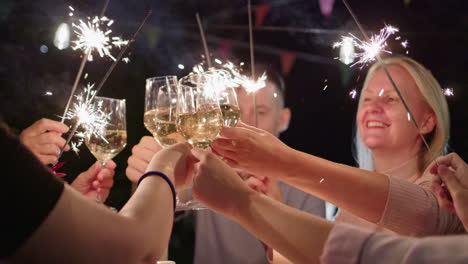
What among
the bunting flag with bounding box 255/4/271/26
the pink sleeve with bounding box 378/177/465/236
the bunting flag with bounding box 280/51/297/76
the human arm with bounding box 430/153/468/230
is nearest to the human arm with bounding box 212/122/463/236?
the pink sleeve with bounding box 378/177/465/236

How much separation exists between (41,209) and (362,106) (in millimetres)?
2284

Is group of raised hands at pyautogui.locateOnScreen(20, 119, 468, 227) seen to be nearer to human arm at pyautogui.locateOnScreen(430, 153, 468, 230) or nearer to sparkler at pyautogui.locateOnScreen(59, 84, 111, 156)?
human arm at pyautogui.locateOnScreen(430, 153, 468, 230)

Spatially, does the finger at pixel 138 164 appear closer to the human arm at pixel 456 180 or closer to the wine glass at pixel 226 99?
the wine glass at pixel 226 99

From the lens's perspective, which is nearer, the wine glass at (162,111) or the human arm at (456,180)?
the human arm at (456,180)

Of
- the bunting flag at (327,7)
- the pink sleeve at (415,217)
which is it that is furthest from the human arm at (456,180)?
the bunting flag at (327,7)

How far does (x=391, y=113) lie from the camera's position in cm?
245

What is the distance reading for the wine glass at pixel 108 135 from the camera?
1846 millimetres

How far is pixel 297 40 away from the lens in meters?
4.94

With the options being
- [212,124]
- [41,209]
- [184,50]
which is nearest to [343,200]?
[212,124]

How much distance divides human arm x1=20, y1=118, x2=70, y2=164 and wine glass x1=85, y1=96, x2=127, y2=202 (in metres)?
0.14

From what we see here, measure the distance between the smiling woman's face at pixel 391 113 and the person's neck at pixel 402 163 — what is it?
2.0 inches

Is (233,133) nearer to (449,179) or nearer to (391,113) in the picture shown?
(449,179)

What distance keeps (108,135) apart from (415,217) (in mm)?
1376

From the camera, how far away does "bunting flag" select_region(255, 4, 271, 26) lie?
14.1 ft
